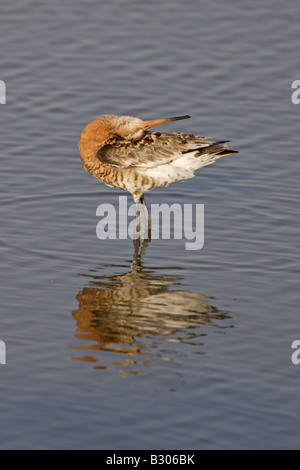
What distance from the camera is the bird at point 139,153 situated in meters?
12.7

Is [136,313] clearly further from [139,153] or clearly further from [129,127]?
[129,127]

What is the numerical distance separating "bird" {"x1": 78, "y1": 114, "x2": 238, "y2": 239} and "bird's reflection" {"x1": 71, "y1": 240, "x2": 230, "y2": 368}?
163 cm

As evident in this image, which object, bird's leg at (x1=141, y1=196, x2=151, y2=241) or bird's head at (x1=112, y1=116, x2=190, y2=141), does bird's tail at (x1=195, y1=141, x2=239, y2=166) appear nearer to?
bird's head at (x1=112, y1=116, x2=190, y2=141)

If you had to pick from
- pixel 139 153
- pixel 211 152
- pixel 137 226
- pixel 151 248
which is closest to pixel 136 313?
pixel 151 248

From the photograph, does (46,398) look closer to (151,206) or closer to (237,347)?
(237,347)

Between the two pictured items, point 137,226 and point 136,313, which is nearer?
point 136,313

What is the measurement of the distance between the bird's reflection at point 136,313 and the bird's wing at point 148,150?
1.63 meters

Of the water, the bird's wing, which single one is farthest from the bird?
the water

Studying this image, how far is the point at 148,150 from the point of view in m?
12.7

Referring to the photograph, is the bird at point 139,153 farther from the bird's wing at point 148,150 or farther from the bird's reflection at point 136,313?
the bird's reflection at point 136,313

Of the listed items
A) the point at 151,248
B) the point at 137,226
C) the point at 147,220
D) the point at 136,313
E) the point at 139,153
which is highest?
the point at 139,153

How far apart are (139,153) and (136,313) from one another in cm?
310
